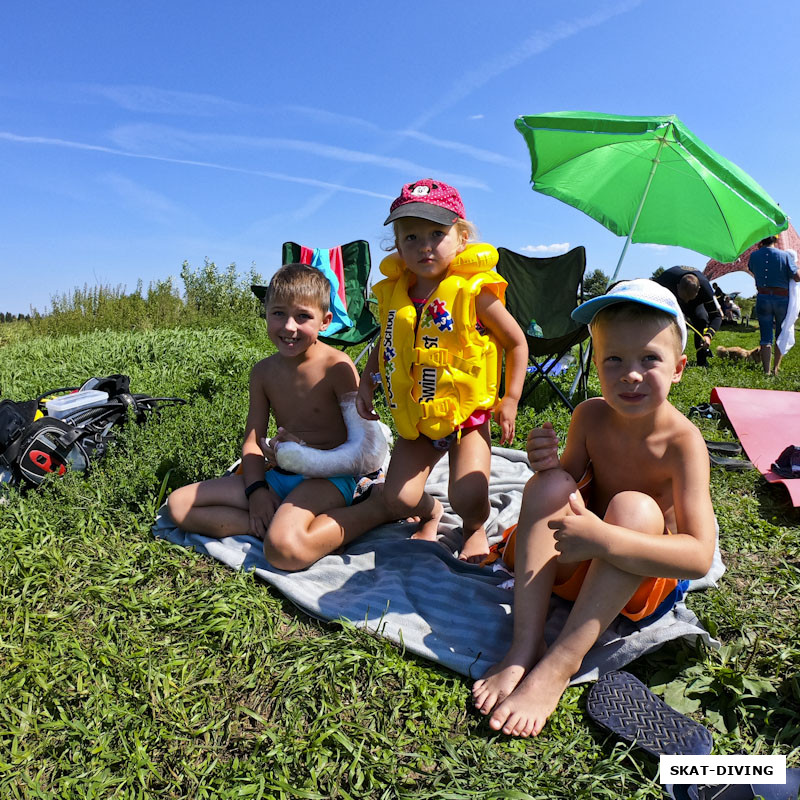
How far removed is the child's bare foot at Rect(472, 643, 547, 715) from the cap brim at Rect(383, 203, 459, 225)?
1711mm

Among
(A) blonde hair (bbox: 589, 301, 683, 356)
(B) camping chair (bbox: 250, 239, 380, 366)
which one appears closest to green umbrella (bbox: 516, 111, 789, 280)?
(B) camping chair (bbox: 250, 239, 380, 366)

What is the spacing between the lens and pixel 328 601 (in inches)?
95.0

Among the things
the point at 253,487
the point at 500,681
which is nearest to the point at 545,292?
the point at 253,487

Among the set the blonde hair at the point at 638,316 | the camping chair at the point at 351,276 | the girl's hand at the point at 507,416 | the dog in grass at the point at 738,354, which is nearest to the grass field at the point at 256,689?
the girl's hand at the point at 507,416

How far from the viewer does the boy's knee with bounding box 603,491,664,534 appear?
1872 millimetres

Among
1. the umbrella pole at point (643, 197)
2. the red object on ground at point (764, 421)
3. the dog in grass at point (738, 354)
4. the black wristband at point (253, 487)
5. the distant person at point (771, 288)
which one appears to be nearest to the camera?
the black wristband at point (253, 487)

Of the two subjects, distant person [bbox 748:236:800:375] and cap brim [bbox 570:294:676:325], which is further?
distant person [bbox 748:236:800:375]

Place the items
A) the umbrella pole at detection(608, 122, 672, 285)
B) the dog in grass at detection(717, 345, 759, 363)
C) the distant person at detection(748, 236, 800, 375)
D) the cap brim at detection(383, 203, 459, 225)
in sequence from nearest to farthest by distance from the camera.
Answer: the cap brim at detection(383, 203, 459, 225)
the umbrella pole at detection(608, 122, 672, 285)
the distant person at detection(748, 236, 800, 375)
the dog in grass at detection(717, 345, 759, 363)

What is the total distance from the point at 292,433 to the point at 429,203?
1.28 meters

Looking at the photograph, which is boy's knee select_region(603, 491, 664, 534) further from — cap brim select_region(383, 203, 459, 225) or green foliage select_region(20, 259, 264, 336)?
green foliage select_region(20, 259, 264, 336)

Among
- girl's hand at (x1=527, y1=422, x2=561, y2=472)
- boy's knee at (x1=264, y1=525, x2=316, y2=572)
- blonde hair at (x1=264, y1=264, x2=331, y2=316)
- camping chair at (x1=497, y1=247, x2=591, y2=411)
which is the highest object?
camping chair at (x1=497, y1=247, x2=591, y2=411)

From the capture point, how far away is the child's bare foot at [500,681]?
6.16 feet

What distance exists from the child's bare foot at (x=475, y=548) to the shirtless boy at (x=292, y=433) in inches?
18.4

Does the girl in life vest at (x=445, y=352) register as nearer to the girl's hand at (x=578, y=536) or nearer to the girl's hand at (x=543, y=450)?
the girl's hand at (x=543, y=450)
